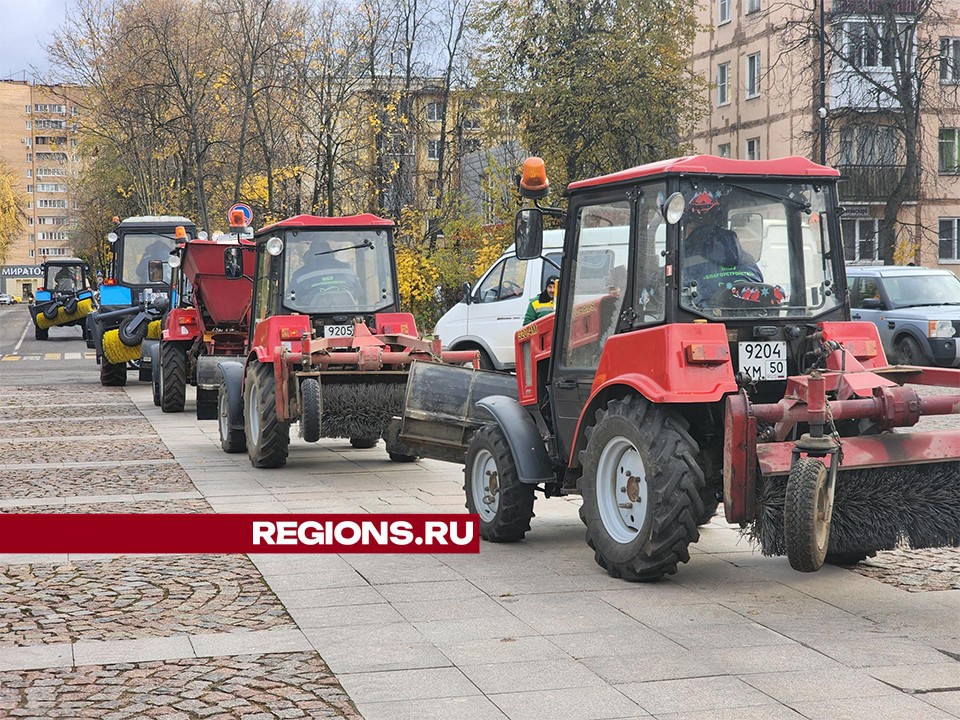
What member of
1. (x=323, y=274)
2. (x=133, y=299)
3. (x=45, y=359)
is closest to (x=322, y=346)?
(x=323, y=274)

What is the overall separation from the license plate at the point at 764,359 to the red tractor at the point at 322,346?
524 cm

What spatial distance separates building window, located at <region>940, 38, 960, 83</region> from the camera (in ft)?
126

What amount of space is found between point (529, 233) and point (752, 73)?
4693cm

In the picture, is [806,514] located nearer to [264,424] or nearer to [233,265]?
[264,424]

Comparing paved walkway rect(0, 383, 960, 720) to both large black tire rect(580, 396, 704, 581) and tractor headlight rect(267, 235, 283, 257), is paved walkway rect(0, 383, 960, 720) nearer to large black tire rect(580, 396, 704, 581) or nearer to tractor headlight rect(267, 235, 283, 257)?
large black tire rect(580, 396, 704, 581)

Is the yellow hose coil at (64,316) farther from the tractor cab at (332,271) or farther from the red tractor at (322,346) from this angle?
the tractor cab at (332,271)

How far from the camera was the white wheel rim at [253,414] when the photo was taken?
13.3 m

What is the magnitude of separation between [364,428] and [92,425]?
661cm

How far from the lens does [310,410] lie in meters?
12.4

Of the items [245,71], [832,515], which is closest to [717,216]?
[832,515]

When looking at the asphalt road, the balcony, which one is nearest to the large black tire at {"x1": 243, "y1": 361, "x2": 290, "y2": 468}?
the asphalt road

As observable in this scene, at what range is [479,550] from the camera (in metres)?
8.74

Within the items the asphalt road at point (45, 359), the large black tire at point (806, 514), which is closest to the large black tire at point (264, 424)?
the large black tire at point (806, 514)

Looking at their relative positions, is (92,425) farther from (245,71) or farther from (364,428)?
(245,71)
